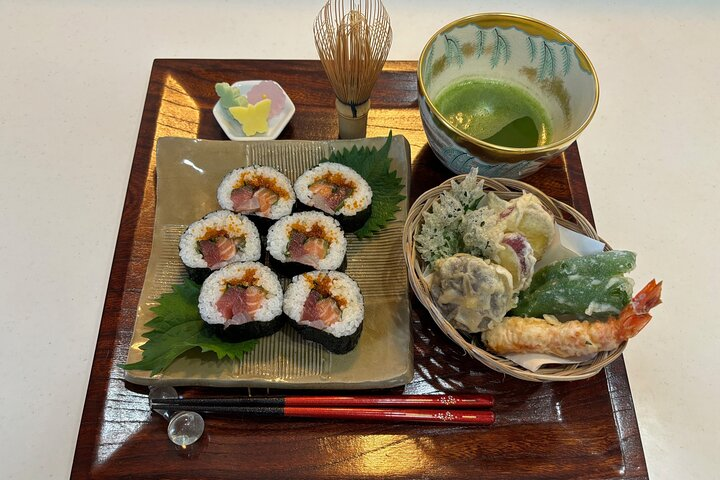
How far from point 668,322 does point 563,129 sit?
0.86 metres

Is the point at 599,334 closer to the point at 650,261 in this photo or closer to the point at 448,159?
the point at 448,159

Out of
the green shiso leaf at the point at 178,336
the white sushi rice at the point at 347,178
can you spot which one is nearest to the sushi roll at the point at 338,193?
the white sushi rice at the point at 347,178

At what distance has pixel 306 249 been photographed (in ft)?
5.88

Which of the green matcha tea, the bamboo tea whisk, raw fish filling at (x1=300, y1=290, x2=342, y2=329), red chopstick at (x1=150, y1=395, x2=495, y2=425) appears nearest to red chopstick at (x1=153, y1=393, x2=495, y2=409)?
red chopstick at (x1=150, y1=395, x2=495, y2=425)

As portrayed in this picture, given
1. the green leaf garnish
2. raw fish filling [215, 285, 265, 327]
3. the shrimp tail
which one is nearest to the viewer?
the shrimp tail

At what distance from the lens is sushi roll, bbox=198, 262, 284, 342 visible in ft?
5.36

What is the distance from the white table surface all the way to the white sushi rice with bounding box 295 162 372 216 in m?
0.86

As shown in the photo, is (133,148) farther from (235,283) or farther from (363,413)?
(363,413)

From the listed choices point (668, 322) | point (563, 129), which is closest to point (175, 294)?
point (563, 129)

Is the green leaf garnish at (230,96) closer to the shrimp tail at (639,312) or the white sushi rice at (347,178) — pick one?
the white sushi rice at (347,178)

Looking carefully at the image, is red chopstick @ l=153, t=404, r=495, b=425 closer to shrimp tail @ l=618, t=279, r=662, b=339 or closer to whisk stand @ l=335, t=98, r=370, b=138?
shrimp tail @ l=618, t=279, r=662, b=339

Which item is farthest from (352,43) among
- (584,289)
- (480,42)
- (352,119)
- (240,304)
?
(584,289)

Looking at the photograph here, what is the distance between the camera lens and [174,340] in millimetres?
1631

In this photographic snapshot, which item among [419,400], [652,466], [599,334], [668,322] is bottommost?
[652,466]
